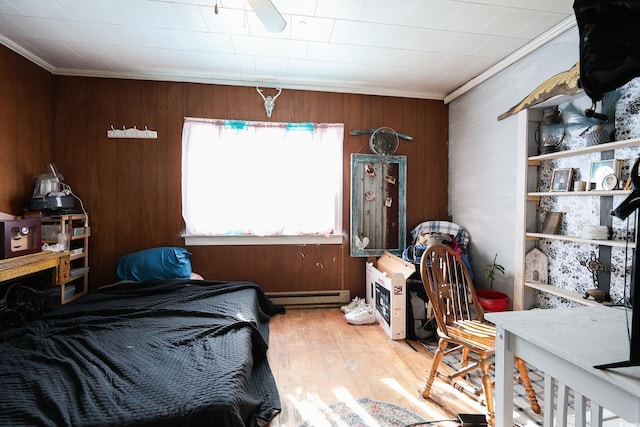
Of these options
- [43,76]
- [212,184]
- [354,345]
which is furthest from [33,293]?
[354,345]

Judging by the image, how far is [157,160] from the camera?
313 centimetres

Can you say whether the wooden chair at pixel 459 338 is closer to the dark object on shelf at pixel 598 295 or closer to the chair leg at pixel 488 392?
the chair leg at pixel 488 392

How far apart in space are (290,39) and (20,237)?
2.58 metres

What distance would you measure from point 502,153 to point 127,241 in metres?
3.82

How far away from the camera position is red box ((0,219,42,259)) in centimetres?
209

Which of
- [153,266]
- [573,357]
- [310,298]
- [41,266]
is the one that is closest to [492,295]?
[310,298]

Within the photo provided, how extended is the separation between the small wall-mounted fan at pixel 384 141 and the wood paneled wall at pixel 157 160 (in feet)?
0.38

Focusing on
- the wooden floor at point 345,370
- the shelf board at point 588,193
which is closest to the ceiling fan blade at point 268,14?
the shelf board at point 588,193

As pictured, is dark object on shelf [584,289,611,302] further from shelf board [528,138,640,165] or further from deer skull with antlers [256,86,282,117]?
deer skull with antlers [256,86,282,117]

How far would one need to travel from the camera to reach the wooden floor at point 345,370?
5.76 feet

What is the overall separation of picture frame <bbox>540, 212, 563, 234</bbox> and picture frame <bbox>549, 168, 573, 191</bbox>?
0.20 meters

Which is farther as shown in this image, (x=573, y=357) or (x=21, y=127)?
(x=21, y=127)

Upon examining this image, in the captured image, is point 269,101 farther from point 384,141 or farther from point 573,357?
point 573,357

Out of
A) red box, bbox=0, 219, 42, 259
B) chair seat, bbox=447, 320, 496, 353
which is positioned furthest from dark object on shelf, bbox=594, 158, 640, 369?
red box, bbox=0, 219, 42, 259
